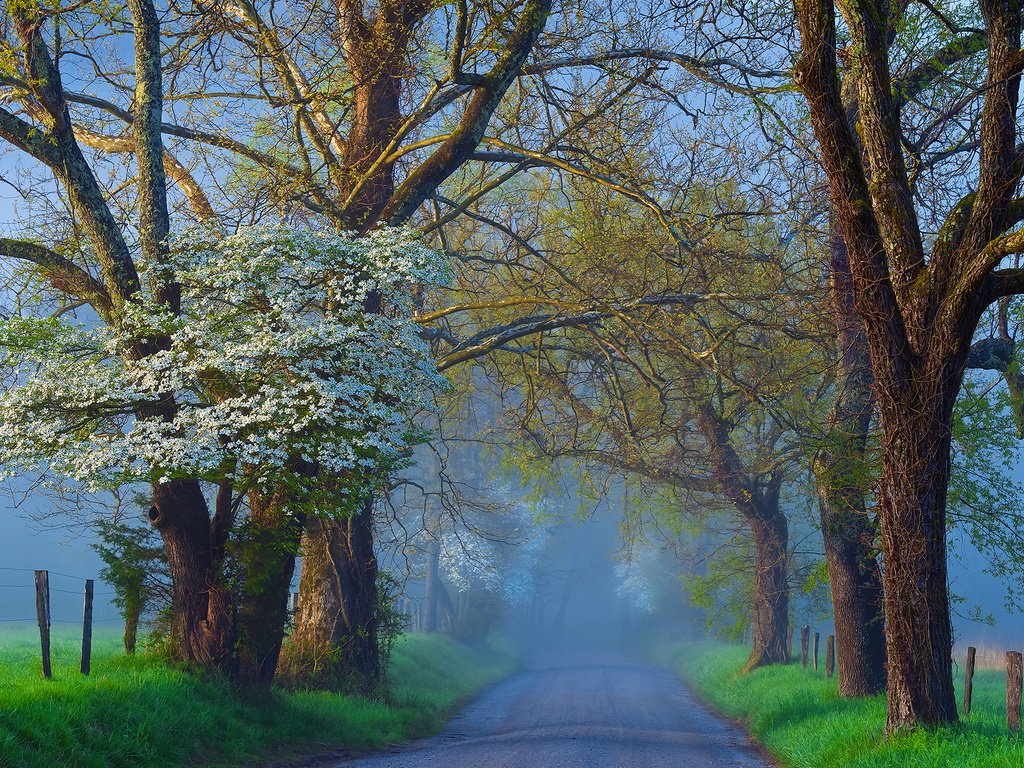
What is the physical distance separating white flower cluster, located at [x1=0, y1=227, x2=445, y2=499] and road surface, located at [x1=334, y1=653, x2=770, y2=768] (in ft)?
13.8

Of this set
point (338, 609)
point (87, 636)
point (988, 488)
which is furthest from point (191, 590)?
point (988, 488)

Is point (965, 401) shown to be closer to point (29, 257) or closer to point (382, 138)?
point (382, 138)

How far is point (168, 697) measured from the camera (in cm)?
967

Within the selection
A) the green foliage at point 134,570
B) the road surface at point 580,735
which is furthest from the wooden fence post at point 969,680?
the green foliage at point 134,570

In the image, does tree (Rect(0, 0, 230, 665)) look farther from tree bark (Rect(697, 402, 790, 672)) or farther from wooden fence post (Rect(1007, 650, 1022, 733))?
tree bark (Rect(697, 402, 790, 672))

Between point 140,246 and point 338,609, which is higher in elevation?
point 140,246

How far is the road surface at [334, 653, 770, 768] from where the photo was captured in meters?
10.9

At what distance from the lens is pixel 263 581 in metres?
11.5

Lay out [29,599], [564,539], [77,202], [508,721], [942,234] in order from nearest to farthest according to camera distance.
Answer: [942,234], [77,202], [508,721], [29,599], [564,539]

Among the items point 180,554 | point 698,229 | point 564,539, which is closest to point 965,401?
point 698,229

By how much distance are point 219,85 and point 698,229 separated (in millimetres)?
8491

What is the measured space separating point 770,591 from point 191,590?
57.8 feet

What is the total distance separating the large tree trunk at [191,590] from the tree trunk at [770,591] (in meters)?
16.4

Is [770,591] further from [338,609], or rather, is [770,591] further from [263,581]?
[263,581]
